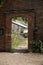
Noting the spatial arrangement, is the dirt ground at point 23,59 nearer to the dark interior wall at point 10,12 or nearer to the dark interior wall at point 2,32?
the dark interior wall at point 2,32

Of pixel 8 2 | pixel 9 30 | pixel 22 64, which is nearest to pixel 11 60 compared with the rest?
pixel 22 64

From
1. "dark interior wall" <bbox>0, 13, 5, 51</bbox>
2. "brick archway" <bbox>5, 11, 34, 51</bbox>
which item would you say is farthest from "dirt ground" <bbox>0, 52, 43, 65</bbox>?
"brick archway" <bbox>5, 11, 34, 51</bbox>

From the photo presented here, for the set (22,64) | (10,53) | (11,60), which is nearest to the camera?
(22,64)

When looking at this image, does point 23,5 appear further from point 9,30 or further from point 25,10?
point 9,30

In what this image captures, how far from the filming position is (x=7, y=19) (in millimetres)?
15203

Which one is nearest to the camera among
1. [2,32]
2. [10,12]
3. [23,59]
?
[23,59]

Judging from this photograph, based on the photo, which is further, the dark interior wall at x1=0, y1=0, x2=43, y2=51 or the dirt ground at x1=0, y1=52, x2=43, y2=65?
the dark interior wall at x1=0, y1=0, x2=43, y2=51

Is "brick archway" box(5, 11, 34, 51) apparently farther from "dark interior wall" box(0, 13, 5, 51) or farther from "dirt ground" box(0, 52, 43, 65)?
"dirt ground" box(0, 52, 43, 65)

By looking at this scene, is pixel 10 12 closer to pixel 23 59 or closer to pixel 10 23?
pixel 10 23

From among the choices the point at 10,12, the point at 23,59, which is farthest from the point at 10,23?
the point at 23,59

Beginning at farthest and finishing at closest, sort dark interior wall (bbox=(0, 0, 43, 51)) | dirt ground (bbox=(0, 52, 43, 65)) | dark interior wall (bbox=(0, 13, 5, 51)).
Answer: dark interior wall (bbox=(0, 13, 5, 51)), dark interior wall (bbox=(0, 0, 43, 51)), dirt ground (bbox=(0, 52, 43, 65))

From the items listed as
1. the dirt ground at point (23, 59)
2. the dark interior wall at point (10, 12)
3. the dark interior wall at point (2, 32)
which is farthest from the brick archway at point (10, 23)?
the dirt ground at point (23, 59)

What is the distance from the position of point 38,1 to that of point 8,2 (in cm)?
193

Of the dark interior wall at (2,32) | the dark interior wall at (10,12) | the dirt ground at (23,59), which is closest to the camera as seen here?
the dirt ground at (23,59)
